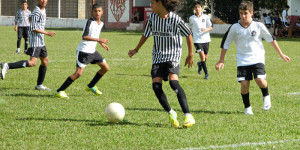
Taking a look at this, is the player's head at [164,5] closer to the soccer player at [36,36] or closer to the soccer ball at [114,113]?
the soccer ball at [114,113]

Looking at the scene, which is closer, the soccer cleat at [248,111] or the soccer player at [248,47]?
the soccer player at [248,47]

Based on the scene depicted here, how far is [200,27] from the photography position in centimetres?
1434

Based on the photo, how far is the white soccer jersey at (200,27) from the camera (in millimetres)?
14336

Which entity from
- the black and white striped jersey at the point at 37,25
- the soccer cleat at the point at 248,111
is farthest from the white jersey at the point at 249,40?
the black and white striped jersey at the point at 37,25

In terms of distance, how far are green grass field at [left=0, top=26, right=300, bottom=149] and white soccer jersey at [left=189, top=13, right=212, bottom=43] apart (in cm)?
105

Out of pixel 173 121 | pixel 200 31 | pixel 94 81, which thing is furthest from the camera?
pixel 200 31

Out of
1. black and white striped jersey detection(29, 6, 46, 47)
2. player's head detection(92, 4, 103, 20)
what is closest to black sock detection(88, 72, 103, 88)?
player's head detection(92, 4, 103, 20)

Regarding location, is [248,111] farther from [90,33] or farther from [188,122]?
[90,33]

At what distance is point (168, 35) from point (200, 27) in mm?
6940

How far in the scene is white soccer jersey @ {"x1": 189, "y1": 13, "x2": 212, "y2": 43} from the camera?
14.3m

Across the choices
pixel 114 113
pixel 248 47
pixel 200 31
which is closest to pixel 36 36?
pixel 114 113

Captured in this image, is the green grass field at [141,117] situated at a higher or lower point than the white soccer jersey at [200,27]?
A: lower

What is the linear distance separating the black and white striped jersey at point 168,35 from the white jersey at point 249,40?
1.16 meters

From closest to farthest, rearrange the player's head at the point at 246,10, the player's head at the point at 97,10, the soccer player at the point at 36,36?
the player's head at the point at 246,10
the player's head at the point at 97,10
the soccer player at the point at 36,36
